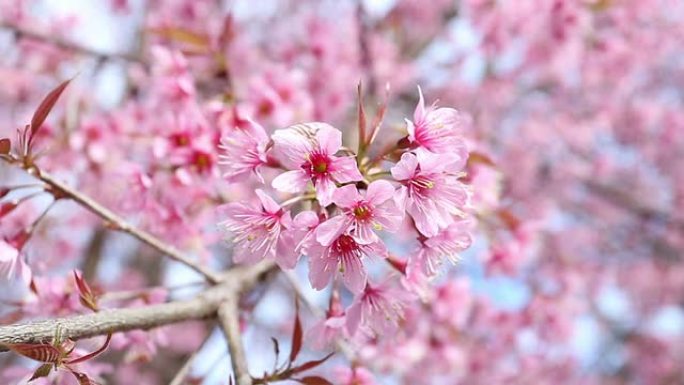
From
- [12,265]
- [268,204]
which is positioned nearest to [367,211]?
[268,204]

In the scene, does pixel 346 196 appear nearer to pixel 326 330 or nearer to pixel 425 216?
pixel 425 216

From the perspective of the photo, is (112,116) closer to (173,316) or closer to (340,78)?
(340,78)

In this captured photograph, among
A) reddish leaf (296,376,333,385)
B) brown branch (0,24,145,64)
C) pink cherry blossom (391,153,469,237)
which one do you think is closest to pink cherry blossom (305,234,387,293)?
pink cherry blossom (391,153,469,237)

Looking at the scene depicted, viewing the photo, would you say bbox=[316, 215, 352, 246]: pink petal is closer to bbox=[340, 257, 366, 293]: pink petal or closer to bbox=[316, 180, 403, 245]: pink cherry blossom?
bbox=[316, 180, 403, 245]: pink cherry blossom

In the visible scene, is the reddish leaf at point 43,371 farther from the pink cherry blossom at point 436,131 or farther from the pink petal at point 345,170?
the pink cherry blossom at point 436,131

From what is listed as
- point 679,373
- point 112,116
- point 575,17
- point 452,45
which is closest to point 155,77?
point 112,116

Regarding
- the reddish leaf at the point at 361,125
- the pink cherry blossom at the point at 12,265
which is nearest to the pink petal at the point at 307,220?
the reddish leaf at the point at 361,125
